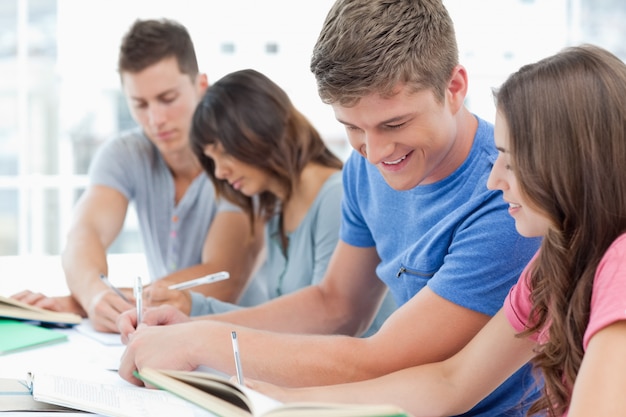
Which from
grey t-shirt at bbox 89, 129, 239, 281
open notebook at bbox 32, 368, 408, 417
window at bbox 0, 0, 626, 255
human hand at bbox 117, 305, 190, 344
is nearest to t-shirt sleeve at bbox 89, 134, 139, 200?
grey t-shirt at bbox 89, 129, 239, 281

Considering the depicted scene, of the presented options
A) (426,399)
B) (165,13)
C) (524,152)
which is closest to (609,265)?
(524,152)

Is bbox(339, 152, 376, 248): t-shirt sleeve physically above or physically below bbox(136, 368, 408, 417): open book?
above

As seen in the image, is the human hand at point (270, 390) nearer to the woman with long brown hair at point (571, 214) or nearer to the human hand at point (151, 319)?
the woman with long brown hair at point (571, 214)

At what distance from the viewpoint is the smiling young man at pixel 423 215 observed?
4.29 feet

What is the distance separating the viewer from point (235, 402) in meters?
1.10

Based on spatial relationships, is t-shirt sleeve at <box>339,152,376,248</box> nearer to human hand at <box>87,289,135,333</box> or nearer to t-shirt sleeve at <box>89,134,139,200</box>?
human hand at <box>87,289,135,333</box>

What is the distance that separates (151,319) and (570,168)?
88cm

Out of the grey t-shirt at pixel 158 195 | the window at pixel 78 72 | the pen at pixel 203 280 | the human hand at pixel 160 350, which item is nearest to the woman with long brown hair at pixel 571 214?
the human hand at pixel 160 350

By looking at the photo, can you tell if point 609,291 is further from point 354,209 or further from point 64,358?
point 64,358

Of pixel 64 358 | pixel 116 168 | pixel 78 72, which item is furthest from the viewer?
pixel 78 72

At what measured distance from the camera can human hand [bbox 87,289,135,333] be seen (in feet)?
5.96

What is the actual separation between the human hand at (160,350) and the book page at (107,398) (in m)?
0.04

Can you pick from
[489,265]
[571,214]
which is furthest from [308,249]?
[571,214]

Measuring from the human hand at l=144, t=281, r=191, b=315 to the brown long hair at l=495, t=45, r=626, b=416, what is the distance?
37.3 inches
